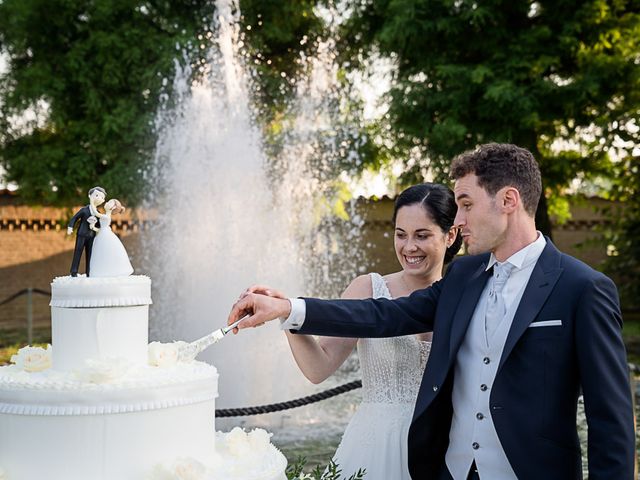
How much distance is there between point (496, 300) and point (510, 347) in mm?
227

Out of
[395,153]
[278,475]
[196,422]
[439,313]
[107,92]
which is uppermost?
[107,92]

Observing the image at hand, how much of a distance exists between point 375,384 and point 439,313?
0.67m

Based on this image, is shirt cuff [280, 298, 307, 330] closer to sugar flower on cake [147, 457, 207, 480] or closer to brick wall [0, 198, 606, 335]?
sugar flower on cake [147, 457, 207, 480]

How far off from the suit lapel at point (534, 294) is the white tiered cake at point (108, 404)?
859 millimetres

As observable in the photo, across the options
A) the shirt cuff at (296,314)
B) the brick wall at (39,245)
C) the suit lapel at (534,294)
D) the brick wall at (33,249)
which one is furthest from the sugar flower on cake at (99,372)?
the brick wall at (33,249)

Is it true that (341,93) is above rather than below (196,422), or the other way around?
above

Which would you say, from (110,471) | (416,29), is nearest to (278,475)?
(110,471)

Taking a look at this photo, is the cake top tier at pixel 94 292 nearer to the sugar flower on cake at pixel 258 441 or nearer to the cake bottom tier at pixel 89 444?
the cake bottom tier at pixel 89 444

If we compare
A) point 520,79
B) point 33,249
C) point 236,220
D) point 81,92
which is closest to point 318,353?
point 236,220

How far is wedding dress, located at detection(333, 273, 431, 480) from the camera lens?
3.46m

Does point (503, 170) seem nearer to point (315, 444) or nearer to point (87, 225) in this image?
point (87, 225)

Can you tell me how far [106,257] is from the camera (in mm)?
2789

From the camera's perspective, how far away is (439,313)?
9.87 ft

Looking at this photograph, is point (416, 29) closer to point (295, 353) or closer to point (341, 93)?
point (341, 93)
